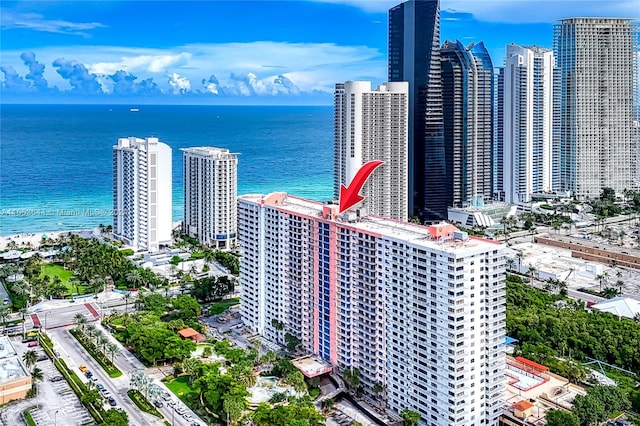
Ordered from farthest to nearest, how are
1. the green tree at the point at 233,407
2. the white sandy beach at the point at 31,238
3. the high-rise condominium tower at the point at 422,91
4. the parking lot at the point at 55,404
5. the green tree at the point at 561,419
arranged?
1. the high-rise condominium tower at the point at 422,91
2. the white sandy beach at the point at 31,238
3. the parking lot at the point at 55,404
4. the green tree at the point at 233,407
5. the green tree at the point at 561,419

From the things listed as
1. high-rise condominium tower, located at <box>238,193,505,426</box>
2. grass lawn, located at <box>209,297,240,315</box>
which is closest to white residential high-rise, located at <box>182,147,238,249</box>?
grass lawn, located at <box>209,297,240,315</box>

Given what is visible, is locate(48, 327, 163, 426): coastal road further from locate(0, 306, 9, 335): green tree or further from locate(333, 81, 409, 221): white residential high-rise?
locate(333, 81, 409, 221): white residential high-rise

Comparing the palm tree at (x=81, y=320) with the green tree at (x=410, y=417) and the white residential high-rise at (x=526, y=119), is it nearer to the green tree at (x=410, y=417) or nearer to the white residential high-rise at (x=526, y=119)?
the green tree at (x=410, y=417)

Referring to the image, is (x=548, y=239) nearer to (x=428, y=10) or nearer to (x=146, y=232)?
(x=428, y=10)

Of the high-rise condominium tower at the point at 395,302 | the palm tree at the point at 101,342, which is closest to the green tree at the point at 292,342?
the high-rise condominium tower at the point at 395,302

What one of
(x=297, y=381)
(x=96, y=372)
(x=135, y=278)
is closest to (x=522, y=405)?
(x=297, y=381)

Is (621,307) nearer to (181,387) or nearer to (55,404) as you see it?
(181,387)
